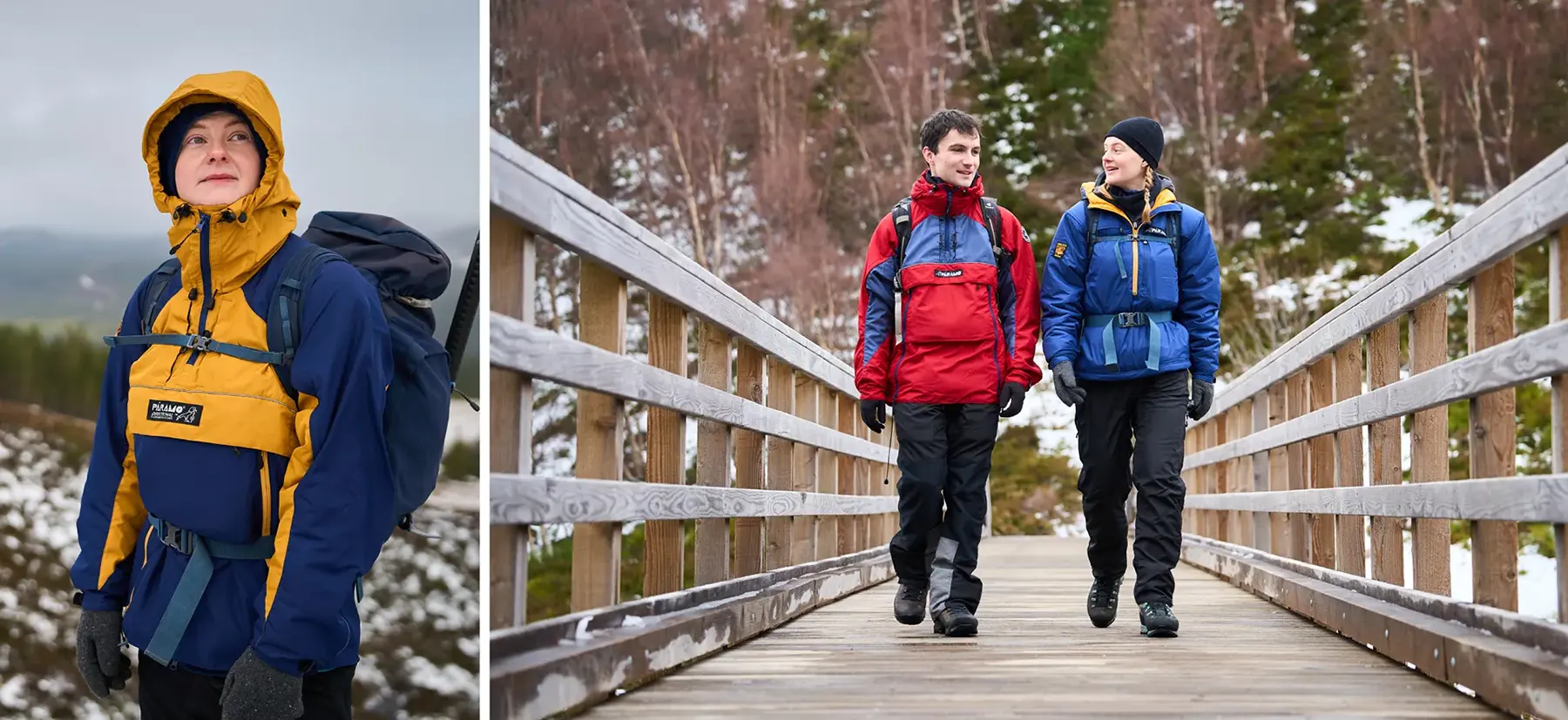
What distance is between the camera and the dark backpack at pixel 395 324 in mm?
2469

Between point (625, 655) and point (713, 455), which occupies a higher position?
point (713, 455)

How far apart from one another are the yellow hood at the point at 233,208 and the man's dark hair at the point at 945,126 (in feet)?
8.06

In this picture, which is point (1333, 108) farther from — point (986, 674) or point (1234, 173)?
point (986, 674)

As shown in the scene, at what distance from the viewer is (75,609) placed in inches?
701

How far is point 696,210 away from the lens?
23.9 m

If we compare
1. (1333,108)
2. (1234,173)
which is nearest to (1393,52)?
(1333,108)

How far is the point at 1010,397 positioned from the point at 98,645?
2.82m

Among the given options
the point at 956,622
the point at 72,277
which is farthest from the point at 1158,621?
the point at 72,277

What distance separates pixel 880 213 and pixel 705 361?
65.5ft

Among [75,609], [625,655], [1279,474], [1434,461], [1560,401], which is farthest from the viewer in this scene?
[75,609]

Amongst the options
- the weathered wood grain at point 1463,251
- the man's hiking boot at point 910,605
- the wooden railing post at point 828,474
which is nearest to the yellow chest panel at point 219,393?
the weathered wood grain at point 1463,251

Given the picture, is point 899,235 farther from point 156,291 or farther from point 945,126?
point 156,291

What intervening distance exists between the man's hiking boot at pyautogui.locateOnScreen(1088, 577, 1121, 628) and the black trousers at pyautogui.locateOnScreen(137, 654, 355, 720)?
9.97ft

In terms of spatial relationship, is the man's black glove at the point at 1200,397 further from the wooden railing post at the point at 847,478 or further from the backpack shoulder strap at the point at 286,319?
the backpack shoulder strap at the point at 286,319
